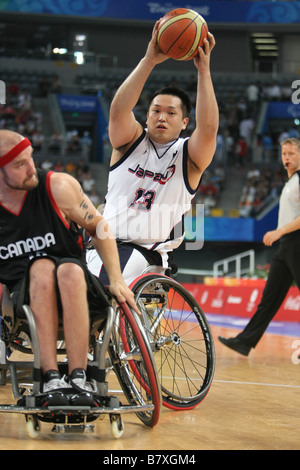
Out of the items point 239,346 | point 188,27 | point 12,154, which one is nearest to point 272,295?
point 239,346

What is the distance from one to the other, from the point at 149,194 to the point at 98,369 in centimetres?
142

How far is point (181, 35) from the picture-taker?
3.74 metres

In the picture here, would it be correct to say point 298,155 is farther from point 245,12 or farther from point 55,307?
point 245,12

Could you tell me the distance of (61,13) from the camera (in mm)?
27969

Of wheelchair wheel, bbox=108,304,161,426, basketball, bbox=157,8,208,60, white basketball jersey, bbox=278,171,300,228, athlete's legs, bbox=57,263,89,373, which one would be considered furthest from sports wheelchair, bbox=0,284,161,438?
white basketball jersey, bbox=278,171,300,228

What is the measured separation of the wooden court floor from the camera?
283 cm

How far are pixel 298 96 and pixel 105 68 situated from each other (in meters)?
8.35

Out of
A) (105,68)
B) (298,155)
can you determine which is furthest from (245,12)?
(298,155)

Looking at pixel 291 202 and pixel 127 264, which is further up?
pixel 291 202

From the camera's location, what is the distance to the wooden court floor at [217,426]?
2834mm

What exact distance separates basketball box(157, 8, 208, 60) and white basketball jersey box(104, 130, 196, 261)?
56 centimetres

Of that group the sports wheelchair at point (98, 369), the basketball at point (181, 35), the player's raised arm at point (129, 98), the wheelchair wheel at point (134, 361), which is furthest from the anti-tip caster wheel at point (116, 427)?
the basketball at point (181, 35)

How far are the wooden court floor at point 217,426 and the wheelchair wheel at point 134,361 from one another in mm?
120

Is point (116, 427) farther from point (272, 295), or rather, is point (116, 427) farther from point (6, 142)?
point (272, 295)
